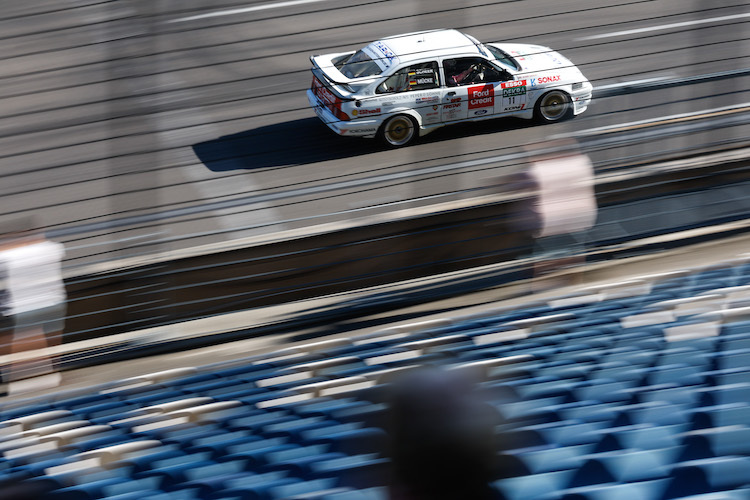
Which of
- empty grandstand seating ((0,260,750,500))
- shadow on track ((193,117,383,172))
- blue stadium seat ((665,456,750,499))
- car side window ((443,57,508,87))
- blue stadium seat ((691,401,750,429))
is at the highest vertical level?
car side window ((443,57,508,87))

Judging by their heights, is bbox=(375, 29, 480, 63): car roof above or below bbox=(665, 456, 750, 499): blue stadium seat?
above

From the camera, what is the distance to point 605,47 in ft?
23.2

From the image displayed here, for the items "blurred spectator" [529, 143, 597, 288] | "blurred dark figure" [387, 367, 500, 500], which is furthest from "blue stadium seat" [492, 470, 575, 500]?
"blurred spectator" [529, 143, 597, 288]

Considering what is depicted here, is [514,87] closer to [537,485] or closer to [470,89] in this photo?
[470,89]

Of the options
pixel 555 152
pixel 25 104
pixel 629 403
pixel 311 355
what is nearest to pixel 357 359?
pixel 311 355

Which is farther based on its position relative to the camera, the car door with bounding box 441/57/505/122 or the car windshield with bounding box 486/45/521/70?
the car windshield with bounding box 486/45/521/70

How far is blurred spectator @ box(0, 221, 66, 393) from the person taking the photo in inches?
136

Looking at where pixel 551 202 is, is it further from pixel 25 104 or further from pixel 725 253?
pixel 25 104

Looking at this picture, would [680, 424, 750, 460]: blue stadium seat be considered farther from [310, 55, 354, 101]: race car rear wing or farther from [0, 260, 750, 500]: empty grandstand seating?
[310, 55, 354, 101]: race car rear wing

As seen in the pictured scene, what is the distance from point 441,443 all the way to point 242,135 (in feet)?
16.4

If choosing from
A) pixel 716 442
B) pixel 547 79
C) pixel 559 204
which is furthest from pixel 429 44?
pixel 716 442

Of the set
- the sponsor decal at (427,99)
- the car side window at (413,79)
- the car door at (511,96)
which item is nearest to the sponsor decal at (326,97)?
the car side window at (413,79)

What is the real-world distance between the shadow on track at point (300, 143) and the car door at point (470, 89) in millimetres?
106

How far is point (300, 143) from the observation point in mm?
6297
